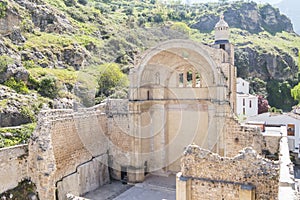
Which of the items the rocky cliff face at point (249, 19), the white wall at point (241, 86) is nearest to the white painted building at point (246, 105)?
the white wall at point (241, 86)


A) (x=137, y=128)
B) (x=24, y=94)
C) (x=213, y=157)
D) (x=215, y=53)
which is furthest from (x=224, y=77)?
(x=24, y=94)

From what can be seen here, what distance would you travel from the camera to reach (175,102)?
65.9 feet

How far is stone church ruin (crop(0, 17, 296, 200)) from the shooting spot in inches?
502

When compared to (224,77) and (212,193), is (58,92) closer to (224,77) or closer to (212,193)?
(224,77)

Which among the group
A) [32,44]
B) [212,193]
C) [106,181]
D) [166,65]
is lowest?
[106,181]

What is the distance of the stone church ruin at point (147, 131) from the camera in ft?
41.8

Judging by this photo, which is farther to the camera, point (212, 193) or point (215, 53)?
point (215, 53)

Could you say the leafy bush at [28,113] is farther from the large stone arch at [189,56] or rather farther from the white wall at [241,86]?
the white wall at [241,86]

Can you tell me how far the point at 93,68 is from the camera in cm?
4094

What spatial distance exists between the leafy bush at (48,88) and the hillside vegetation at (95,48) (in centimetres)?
9

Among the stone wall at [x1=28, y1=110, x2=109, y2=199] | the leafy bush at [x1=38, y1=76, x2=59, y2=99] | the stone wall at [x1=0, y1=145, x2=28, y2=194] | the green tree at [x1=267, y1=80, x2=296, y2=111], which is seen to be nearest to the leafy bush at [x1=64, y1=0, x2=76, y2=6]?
the leafy bush at [x1=38, y1=76, x2=59, y2=99]

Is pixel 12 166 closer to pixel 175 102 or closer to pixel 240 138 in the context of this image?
pixel 240 138

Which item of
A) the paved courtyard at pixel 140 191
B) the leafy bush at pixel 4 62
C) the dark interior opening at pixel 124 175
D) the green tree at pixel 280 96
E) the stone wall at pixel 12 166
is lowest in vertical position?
the paved courtyard at pixel 140 191

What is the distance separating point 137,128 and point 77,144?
4018 mm
